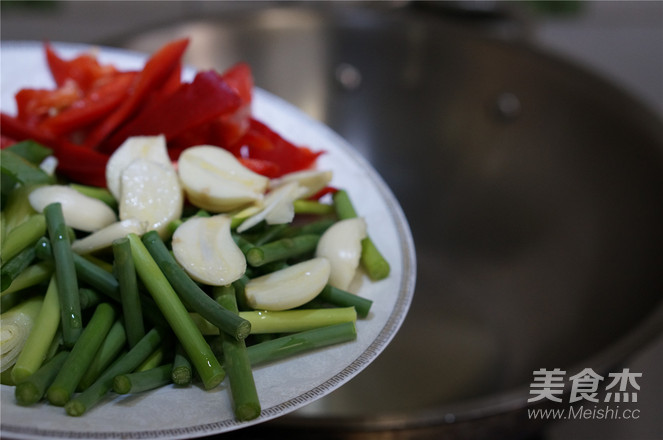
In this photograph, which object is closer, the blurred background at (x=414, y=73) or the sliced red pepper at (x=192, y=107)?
the sliced red pepper at (x=192, y=107)

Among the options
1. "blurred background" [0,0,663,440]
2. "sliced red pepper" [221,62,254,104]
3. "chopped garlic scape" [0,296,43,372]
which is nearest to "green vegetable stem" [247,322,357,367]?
"chopped garlic scape" [0,296,43,372]

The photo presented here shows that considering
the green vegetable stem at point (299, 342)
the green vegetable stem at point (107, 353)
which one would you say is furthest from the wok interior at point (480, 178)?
the green vegetable stem at point (107, 353)

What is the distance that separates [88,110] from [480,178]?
84 cm

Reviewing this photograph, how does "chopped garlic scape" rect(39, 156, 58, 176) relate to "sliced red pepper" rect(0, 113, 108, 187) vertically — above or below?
below

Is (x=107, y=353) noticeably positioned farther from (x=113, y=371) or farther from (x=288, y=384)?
(x=288, y=384)

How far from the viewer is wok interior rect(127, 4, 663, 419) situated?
1124mm

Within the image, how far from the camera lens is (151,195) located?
2.37ft

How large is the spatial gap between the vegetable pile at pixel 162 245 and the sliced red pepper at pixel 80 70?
5 cm

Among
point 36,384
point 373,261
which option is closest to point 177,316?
point 36,384

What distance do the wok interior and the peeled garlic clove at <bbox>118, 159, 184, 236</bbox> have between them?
417mm

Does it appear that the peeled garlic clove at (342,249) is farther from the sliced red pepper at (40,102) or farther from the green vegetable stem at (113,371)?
the sliced red pepper at (40,102)

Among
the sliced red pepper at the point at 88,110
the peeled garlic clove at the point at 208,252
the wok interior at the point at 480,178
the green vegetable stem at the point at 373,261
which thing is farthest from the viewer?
the wok interior at the point at 480,178

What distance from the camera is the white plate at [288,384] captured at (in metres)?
0.52

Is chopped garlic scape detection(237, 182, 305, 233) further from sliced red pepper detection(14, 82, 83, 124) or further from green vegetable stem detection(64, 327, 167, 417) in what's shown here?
sliced red pepper detection(14, 82, 83, 124)
